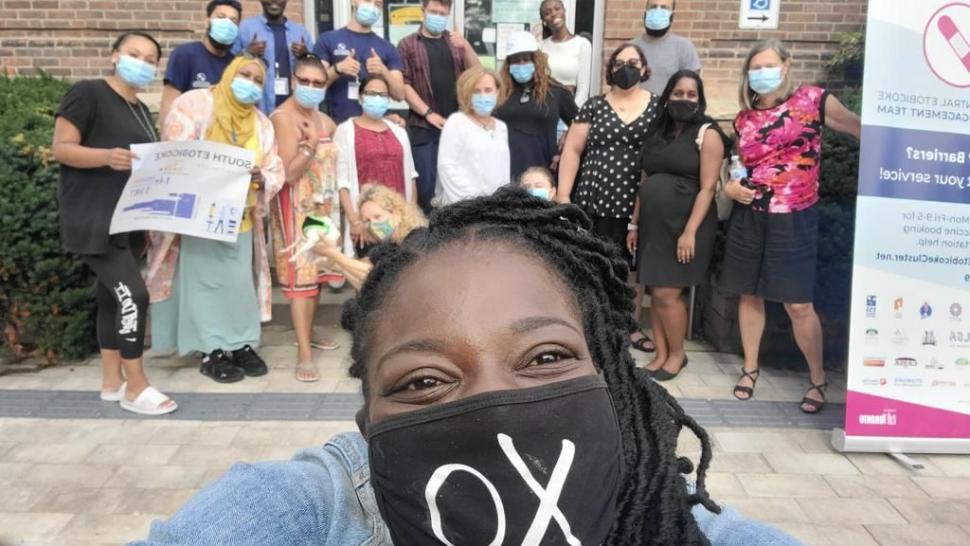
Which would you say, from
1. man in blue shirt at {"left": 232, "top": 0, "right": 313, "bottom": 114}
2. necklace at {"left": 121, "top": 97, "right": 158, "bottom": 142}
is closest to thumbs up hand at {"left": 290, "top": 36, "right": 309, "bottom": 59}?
man in blue shirt at {"left": 232, "top": 0, "right": 313, "bottom": 114}

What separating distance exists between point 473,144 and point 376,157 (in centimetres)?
65

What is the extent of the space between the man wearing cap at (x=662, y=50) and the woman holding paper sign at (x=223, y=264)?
282 cm

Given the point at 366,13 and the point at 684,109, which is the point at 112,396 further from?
the point at 684,109

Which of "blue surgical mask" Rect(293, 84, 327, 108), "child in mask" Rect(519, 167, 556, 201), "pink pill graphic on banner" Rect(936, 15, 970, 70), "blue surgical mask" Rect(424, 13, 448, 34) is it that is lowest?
"child in mask" Rect(519, 167, 556, 201)

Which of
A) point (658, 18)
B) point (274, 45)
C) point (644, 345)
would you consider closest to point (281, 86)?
point (274, 45)

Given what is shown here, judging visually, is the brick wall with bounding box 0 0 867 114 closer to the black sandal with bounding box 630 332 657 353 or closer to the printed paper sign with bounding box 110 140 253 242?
the black sandal with bounding box 630 332 657 353

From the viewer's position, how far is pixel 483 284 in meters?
1.26

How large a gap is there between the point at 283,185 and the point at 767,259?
3.02m

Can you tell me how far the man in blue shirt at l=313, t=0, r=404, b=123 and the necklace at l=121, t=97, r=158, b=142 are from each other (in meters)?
1.40

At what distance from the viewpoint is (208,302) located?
4.87m

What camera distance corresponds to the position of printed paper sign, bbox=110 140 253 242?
422 cm

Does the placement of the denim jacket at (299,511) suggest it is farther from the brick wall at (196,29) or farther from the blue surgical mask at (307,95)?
the brick wall at (196,29)

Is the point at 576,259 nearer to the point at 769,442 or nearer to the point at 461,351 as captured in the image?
the point at 461,351

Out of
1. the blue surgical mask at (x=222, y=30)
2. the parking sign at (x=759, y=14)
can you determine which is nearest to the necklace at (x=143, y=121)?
the blue surgical mask at (x=222, y=30)
